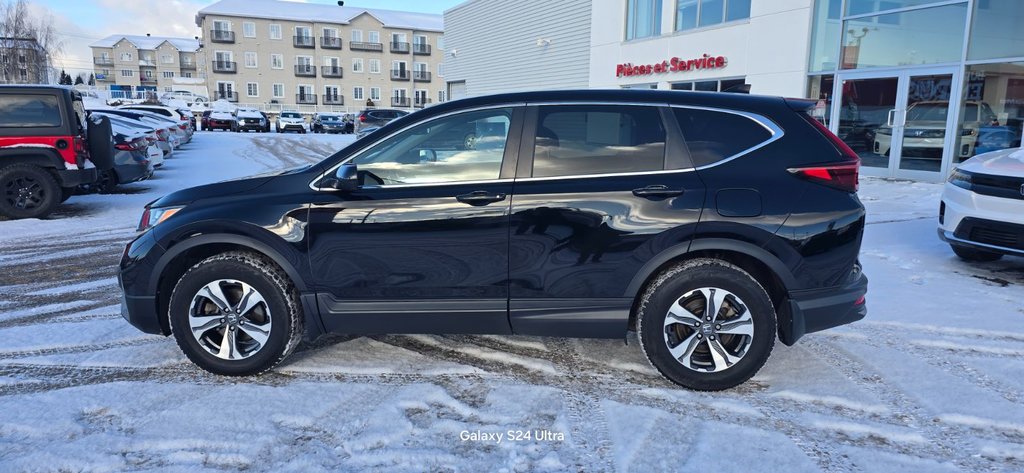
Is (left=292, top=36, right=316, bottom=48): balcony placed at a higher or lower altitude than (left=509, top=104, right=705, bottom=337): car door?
higher

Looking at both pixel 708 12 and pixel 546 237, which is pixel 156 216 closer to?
pixel 546 237

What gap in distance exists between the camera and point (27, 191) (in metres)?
8.96

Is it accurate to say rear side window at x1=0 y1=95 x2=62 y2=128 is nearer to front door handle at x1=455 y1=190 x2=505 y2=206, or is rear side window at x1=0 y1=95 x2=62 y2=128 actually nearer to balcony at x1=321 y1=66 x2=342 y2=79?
front door handle at x1=455 y1=190 x2=505 y2=206

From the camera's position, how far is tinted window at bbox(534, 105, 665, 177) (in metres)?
3.61

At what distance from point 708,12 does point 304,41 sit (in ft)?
175

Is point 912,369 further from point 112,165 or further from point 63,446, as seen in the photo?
point 112,165

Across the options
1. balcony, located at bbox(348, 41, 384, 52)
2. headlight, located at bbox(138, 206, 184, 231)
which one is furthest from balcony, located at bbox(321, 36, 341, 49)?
headlight, located at bbox(138, 206, 184, 231)

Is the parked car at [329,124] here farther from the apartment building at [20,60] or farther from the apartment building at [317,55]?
the apartment building at [317,55]

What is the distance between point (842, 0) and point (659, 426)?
14249 mm

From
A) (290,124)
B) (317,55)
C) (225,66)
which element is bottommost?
(290,124)

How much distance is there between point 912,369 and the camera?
3928mm

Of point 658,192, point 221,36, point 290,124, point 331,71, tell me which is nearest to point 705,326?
point 658,192

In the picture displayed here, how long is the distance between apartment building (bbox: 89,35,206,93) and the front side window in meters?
94.3

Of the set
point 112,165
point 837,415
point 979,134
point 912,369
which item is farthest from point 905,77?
point 112,165
